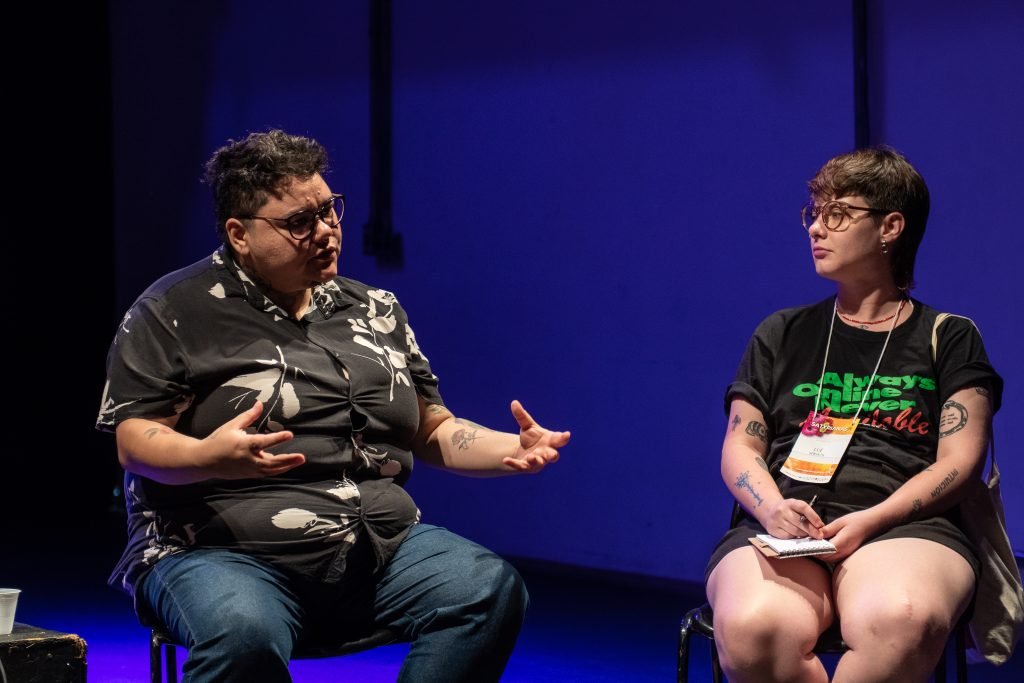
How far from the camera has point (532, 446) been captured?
2.62 m

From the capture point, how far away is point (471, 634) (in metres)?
2.49

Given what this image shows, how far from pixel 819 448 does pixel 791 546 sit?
28cm

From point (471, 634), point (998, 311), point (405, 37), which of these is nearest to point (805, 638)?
point (471, 634)

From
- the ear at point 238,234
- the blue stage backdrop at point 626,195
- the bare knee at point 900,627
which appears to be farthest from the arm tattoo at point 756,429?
the blue stage backdrop at point 626,195

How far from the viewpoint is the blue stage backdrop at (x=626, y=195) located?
4.14 meters

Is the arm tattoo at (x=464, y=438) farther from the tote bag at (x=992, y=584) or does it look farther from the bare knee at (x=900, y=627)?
the tote bag at (x=992, y=584)

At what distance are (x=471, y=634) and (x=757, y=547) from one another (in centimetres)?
59

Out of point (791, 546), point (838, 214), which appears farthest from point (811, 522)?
point (838, 214)

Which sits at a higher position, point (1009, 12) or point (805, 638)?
point (1009, 12)

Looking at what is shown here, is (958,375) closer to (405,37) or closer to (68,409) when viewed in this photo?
(405,37)

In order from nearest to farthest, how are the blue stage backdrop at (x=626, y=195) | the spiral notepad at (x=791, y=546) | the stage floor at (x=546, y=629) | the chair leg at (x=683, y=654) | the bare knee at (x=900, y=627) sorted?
1. the bare knee at (x=900, y=627)
2. the spiral notepad at (x=791, y=546)
3. the chair leg at (x=683, y=654)
4. the stage floor at (x=546, y=629)
5. the blue stage backdrop at (x=626, y=195)

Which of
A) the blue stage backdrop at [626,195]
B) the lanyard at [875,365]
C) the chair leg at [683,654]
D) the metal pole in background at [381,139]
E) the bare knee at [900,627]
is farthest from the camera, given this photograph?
the metal pole in background at [381,139]

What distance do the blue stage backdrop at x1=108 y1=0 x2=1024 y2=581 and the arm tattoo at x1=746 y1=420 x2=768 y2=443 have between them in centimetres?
159

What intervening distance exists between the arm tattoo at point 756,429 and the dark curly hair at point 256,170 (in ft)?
3.50
